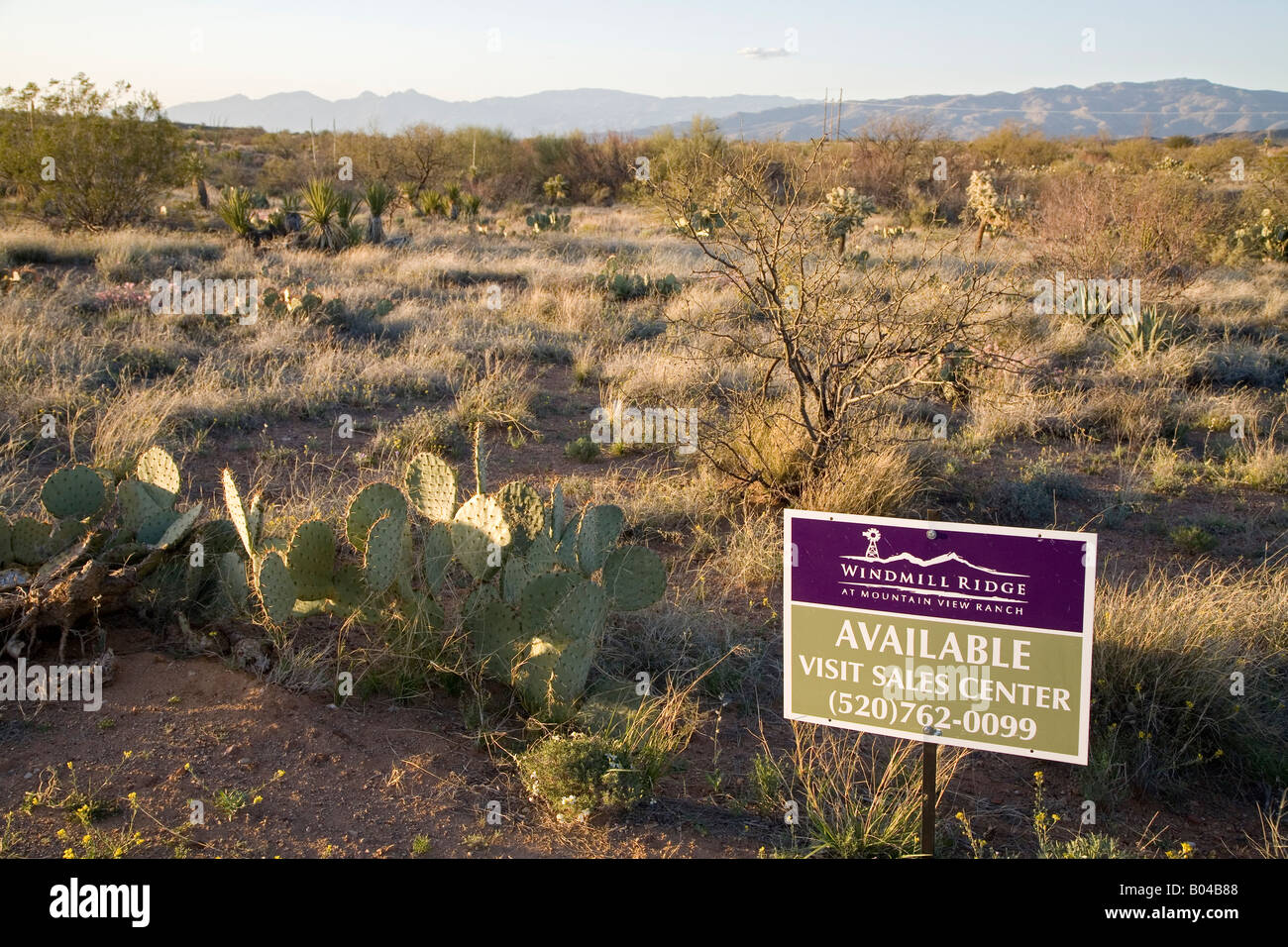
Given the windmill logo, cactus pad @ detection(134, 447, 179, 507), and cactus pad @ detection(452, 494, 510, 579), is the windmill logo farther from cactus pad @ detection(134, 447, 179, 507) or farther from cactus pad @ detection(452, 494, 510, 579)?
cactus pad @ detection(134, 447, 179, 507)

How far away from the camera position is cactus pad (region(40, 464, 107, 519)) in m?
4.47

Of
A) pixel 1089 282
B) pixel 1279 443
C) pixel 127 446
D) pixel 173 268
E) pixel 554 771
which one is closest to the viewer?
pixel 554 771

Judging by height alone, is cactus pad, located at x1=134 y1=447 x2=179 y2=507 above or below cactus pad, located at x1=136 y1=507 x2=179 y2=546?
above

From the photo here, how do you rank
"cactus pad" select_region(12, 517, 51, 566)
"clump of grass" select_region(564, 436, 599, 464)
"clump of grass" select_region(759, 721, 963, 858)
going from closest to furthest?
"clump of grass" select_region(759, 721, 963, 858) < "cactus pad" select_region(12, 517, 51, 566) < "clump of grass" select_region(564, 436, 599, 464)

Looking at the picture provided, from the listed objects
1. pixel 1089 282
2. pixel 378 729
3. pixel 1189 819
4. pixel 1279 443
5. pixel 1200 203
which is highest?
pixel 1200 203

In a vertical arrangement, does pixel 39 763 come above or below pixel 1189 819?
above

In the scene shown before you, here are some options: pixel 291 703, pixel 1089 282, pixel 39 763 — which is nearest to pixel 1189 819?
pixel 291 703

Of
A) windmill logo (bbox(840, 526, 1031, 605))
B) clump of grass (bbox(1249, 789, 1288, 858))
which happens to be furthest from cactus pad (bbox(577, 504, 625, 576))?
clump of grass (bbox(1249, 789, 1288, 858))

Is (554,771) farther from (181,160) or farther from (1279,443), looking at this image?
(181,160)

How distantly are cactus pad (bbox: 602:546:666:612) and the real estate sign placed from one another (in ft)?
5.26

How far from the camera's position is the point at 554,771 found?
3020mm

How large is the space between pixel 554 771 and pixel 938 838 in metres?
1.30

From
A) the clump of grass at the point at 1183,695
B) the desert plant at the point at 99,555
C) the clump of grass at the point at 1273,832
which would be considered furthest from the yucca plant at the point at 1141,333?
the desert plant at the point at 99,555
